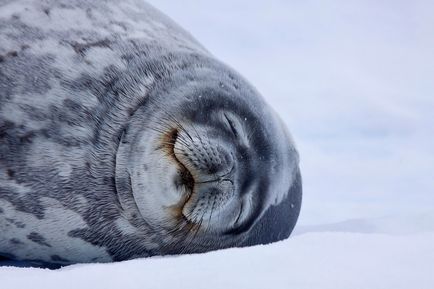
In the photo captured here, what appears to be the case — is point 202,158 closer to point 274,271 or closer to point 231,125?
point 231,125

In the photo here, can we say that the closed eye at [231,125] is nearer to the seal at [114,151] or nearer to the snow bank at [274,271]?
the seal at [114,151]

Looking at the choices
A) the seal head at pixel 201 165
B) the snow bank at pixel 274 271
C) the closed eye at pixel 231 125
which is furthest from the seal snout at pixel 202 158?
the snow bank at pixel 274 271

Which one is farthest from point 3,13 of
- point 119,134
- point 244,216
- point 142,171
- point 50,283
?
point 50,283

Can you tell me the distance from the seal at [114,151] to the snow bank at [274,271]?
0.56 meters

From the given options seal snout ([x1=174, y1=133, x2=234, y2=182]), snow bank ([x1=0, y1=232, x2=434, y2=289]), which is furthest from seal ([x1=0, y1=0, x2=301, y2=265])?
snow bank ([x1=0, y1=232, x2=434, y2=289])

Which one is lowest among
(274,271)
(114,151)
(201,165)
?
(114,151)

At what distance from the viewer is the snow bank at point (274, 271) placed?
152cm

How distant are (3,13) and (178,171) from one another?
3.52ft

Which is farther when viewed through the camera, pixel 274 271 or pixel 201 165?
pixel 201 165

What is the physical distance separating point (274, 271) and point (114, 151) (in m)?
1.12

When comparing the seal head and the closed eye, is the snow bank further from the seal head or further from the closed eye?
the closed eye

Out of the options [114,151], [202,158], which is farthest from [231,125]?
[114,151]

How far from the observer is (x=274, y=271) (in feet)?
5.37

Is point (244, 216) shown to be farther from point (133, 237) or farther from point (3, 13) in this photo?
point (3, 13)
